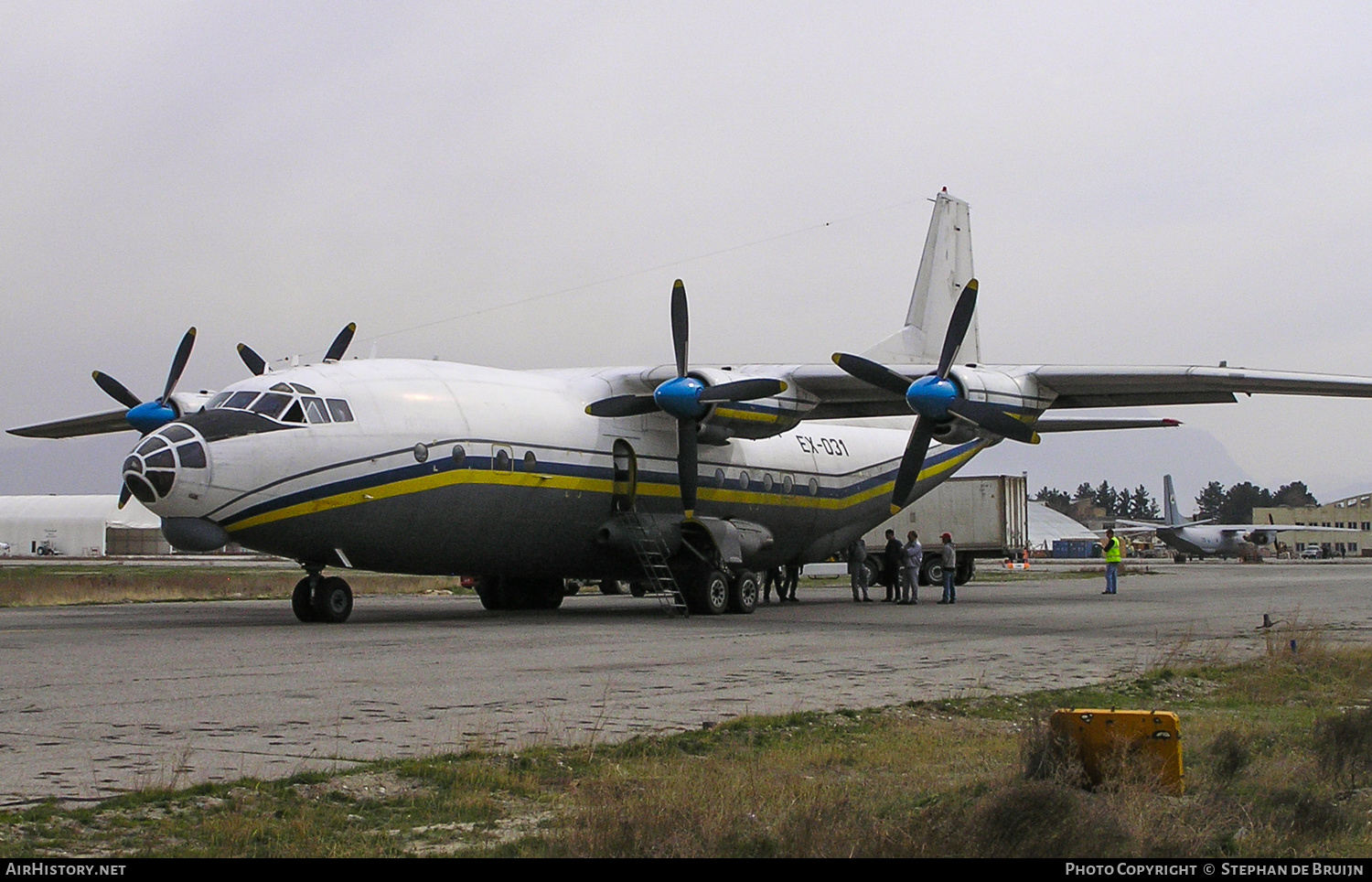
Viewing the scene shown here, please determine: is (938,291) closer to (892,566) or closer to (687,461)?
(892,566)

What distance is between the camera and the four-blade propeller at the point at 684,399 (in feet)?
75.7

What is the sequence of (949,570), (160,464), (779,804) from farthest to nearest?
(949,570)
(160,464)
(779,804)

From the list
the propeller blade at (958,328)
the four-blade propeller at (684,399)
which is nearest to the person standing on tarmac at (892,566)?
the four-blade propeller at (684,399)

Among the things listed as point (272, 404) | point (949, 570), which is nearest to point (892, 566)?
point (949, 570)

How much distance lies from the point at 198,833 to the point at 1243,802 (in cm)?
506

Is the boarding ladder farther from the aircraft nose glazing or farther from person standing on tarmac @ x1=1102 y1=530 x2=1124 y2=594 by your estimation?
person standing on tarmac @ x1=1102 y1=530 x2=1124 y2=594

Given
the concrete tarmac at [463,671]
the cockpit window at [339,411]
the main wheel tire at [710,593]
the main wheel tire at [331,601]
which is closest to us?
the concrete tarmac at [463,671]

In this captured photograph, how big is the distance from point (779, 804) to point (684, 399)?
16.8m

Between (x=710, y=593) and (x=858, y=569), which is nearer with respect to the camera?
(x=710, y=593)

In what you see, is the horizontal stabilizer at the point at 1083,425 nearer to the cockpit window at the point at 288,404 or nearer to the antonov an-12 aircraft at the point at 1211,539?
the cockpit window at the point at 288,404

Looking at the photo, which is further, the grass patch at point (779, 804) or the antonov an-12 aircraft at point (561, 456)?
the antonov an-12 aircraft at point (561, 456)

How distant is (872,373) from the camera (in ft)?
76.2

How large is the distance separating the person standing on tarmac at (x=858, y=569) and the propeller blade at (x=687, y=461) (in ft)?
24.8

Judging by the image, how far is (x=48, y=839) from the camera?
5.70 m
